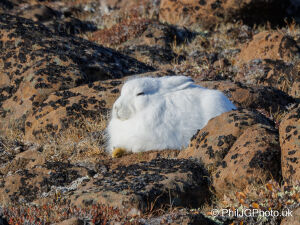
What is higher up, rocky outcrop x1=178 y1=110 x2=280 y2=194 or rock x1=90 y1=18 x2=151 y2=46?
rock x1=90 y1=18 x2=151 y2=46

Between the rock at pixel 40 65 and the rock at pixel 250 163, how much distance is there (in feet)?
14.1

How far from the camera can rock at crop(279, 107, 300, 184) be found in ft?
18.4

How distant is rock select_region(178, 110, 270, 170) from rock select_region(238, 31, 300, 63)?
5.61 meters

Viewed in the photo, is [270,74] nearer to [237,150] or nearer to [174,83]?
[174,83]

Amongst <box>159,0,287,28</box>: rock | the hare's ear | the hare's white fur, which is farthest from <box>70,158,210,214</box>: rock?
<box>159,0,287,28</box>: rock

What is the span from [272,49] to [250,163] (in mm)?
7232

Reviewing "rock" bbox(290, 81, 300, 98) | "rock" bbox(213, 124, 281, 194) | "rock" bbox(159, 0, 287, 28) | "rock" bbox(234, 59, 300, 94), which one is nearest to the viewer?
"rock" bbox(213, 124, 281, 194)

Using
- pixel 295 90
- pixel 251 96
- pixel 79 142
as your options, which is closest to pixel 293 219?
pixel 79 142

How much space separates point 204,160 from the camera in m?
6.60

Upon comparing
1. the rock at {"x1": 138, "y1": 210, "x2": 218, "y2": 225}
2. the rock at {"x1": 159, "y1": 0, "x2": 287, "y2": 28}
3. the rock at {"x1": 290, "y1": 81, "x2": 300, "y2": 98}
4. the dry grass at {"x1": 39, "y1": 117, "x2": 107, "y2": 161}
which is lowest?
the dry grass at {"x1": 39, "y1": 117, "x2": 107, "y2": 161}

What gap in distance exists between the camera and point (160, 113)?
741 cm

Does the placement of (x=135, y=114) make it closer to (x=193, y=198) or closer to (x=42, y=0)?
(x=193, y=198)

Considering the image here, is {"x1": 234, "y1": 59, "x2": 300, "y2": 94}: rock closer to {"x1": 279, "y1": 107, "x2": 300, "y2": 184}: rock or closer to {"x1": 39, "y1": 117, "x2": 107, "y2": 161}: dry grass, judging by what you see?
{"x1": 39, "y1": 117, "x2": 107, "y2": 161}: dry grass

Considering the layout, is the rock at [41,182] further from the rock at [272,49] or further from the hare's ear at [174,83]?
the rock at [272,49]
